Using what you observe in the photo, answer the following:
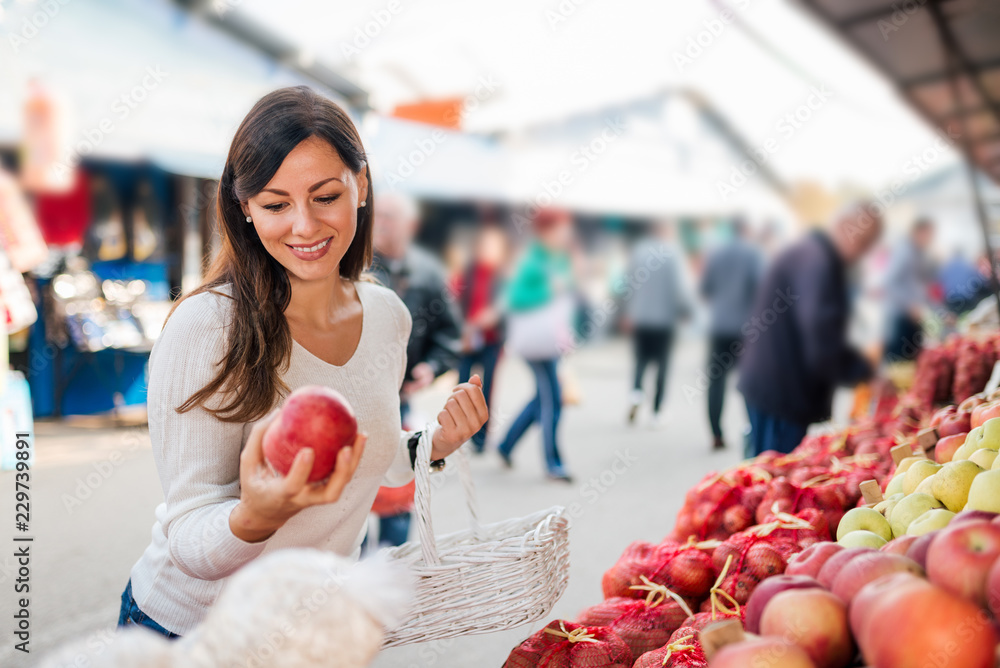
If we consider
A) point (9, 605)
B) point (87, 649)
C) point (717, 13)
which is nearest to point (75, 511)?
point (9, 605)

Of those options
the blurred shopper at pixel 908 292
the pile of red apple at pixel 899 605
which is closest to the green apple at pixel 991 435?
the pile of red apple at pixel 899 605

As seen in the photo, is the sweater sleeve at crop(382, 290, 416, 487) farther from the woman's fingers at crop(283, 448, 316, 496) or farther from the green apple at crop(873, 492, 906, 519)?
the green apple at crop(873, 492, 906, 519)

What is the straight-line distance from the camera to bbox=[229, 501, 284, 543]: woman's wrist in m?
0.96

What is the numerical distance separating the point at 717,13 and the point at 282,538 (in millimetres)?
5034

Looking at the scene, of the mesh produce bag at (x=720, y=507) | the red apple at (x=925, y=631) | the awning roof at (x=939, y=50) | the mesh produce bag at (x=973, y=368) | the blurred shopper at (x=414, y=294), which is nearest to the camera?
the red apple at (x=925, y=631)

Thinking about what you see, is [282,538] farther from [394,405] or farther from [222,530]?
[394,405]

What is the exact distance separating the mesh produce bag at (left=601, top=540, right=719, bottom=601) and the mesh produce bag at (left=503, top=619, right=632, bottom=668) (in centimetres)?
25

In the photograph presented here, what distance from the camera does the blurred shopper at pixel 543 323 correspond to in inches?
196

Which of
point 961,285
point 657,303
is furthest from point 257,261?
point 961,285

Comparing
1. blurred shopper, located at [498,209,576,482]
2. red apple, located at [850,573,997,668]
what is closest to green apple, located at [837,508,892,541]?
red apple, located at [850,573,997,668]

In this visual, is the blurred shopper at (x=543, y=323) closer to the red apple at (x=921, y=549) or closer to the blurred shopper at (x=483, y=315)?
the blurred shopper at (x=483, y=315)

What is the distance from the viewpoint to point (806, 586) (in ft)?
3.14

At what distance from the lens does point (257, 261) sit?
4.39 feet

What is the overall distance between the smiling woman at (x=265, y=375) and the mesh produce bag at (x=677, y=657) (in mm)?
540
